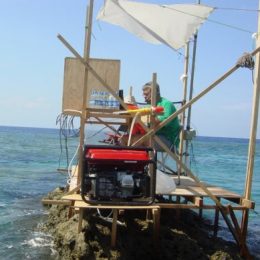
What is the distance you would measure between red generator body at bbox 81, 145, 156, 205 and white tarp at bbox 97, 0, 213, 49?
11.6ft

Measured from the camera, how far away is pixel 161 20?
9.83 metres

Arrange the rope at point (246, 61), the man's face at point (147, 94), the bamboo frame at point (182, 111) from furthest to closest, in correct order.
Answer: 1. the man's face at point (147, 94)
2. the rope at point (246, 61)
3. the bamboo frame at point (182, 111)

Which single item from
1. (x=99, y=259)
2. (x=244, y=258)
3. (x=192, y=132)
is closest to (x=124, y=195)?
(x=99, y=259)

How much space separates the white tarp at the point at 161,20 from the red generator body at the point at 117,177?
353cm

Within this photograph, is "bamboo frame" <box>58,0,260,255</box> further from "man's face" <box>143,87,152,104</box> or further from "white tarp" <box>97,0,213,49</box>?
"man's face" <box>143,87,152,104</box>

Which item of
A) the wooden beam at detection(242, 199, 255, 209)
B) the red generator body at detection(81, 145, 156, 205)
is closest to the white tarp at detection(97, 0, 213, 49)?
the wooden beam at detection(242, 199, 255, 209)

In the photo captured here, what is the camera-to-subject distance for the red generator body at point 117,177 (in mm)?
6641

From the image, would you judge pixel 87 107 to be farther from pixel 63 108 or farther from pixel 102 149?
pixel 102 149

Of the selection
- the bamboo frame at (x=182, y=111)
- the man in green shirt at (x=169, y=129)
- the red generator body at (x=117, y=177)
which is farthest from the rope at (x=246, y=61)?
the red generator body at (x=117, y=177)

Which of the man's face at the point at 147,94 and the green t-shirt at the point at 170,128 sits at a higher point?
the man's face at the point at 147,94

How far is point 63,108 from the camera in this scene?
8.88 m

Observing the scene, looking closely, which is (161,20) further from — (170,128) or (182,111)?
(182,111)

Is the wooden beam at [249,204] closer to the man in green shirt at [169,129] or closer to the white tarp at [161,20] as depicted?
the man in green shirt at [169,129]

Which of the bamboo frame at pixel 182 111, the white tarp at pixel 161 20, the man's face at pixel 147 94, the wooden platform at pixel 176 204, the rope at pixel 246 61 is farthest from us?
the man's face at pixel 147 94
